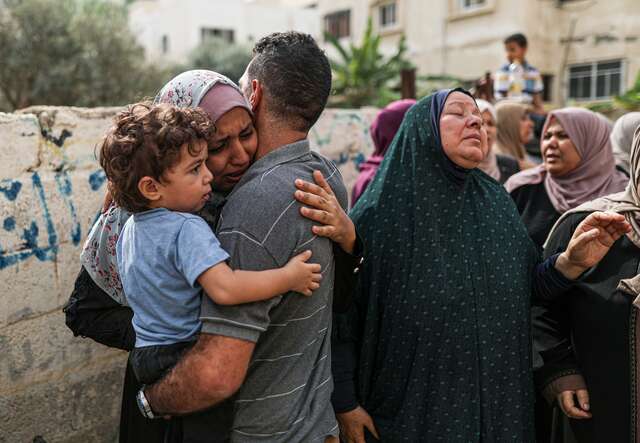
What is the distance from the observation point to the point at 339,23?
21922 mm

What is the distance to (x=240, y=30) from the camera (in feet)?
96.4

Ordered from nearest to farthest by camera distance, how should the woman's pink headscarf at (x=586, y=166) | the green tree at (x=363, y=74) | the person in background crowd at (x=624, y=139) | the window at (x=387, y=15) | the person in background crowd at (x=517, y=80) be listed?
1. the woman's pink headscarf at (x=586, y=166)
2. the person in background crowd at (x=624, y=139)
3. the person in background crowd at (x=517, y=80)
4. the green tree at (x=363, y=74)
5. the window at (x=387, y=15)

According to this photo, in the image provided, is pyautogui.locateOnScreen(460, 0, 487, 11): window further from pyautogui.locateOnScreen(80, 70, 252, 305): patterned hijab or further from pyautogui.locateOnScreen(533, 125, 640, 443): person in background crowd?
pyautogui.locateOnScreen(80, 70, 252, 305): patterned hijab

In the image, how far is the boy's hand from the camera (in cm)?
135

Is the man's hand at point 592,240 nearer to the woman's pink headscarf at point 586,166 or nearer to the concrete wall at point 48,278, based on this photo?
the woman's pink headscarf at point 586,166

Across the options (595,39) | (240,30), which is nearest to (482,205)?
(595,39)

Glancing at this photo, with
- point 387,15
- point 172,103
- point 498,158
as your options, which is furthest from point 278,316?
point 387,15

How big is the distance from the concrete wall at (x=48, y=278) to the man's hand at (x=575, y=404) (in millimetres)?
2042

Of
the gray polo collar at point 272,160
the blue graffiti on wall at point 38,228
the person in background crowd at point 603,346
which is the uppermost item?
the gray polo collar at point 272,160

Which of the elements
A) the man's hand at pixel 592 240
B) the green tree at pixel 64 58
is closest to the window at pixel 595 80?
the green tree at pixel 64 58

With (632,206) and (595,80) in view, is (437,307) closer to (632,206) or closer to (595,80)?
(632,206)

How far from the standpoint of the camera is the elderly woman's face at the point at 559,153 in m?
3.07

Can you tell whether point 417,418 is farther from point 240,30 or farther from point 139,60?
point 240,30

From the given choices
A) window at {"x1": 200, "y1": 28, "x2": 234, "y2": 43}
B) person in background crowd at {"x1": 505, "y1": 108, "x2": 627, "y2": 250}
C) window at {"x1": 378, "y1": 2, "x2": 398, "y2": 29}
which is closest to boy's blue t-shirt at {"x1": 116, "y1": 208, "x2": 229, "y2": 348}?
person in background crowd at {"x1": 505, "y1": 108, "x2": 627, "y2": 250}
